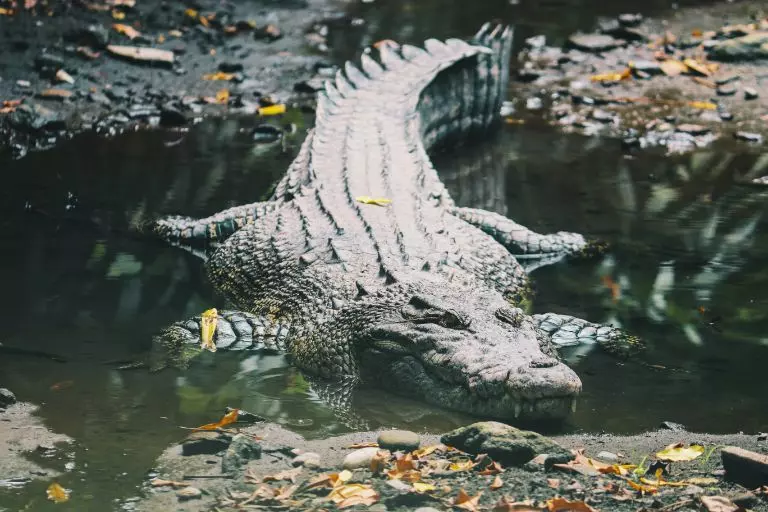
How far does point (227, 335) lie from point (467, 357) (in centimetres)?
151

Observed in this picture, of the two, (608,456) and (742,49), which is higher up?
(742,49)

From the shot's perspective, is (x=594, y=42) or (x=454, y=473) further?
(x=594, y=42)

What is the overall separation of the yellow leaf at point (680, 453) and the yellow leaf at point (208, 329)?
230 cm

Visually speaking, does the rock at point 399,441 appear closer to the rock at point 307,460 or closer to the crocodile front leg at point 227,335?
the rock at point 307,460

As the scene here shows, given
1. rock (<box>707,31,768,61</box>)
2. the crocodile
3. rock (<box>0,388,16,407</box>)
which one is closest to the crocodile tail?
the crocodile

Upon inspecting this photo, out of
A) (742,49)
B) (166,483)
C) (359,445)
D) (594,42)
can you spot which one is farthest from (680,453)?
(594,42)

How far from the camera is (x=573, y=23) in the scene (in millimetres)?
13188

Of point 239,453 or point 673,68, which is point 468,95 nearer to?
point 673,68

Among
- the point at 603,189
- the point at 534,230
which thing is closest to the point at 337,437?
the point at 534,230

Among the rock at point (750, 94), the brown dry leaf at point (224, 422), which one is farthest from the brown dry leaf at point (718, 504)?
the rock at point (750, 94)

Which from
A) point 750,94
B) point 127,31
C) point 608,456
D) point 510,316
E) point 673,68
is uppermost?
point 127,31

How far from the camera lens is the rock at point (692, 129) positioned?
9906mm

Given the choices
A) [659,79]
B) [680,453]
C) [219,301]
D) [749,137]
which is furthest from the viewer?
[659,79]

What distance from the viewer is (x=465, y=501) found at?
3611 millimetres
